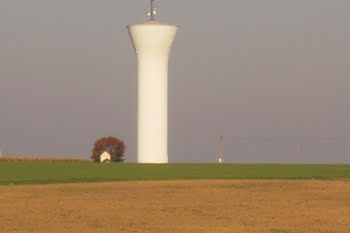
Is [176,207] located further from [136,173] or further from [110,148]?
[110,148]

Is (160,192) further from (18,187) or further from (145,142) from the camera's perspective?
(145,142)

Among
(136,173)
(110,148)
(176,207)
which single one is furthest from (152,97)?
(176,207)

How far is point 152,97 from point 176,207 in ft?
193

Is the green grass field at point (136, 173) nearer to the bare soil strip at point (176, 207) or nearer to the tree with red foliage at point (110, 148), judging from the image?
the bare soil strip at point (176, 207)

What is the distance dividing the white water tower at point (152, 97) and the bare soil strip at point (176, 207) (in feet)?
135

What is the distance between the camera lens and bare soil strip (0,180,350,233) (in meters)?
31.9

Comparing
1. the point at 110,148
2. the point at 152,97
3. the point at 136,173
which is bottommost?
A: the point at 136,173

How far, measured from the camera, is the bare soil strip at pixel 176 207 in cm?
3186

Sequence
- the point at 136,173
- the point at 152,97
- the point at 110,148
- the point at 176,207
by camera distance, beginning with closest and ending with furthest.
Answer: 1. the point at 176,207
2. the point at 136,173
3. the point at 152,97
4. the point at 110,148

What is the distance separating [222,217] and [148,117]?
6321 centimetres

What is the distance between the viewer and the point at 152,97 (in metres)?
97.8

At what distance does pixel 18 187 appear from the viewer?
5300 cm

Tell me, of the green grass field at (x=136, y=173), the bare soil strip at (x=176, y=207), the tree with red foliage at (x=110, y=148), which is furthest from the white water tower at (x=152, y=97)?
the bare soil strip at (x=176, y=207)

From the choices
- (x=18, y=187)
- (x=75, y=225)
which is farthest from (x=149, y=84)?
(x=75, y=225)
